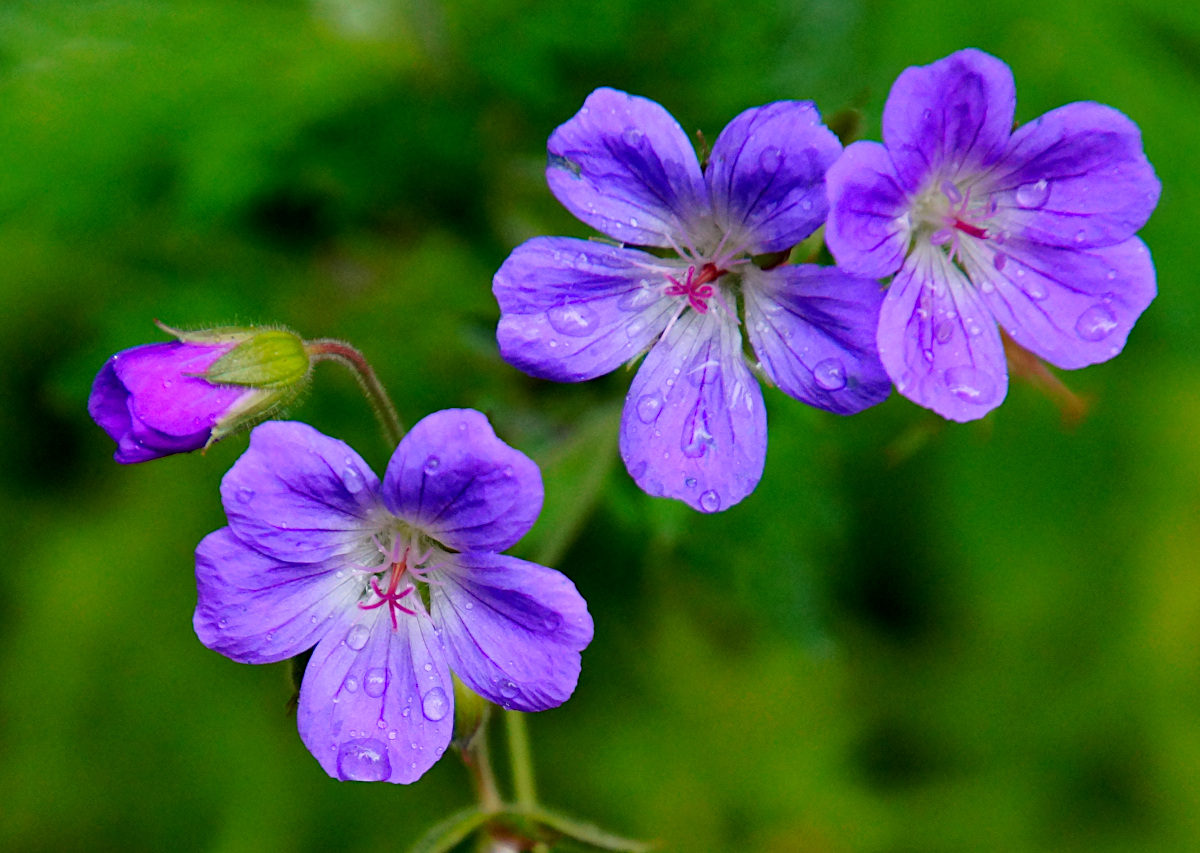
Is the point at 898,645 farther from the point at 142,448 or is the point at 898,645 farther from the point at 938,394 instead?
the point at 142,448

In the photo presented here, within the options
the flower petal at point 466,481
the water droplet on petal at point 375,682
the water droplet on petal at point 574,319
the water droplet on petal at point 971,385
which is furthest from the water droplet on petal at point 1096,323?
the water droplet on petal at point 375,682

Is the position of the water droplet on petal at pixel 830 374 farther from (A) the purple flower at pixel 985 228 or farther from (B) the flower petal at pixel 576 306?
(B) the flower petal at pixel 576 306

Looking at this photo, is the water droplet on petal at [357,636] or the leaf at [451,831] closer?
the water droplet on petal at [357,636]

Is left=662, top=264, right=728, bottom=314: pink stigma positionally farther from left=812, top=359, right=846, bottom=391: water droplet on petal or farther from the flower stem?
the flower stem

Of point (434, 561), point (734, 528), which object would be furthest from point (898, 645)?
point (434, 561)

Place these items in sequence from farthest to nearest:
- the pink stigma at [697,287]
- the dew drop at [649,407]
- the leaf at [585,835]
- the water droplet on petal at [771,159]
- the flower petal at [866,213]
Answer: the leaf at [585,835] → the pink stigma at [697,287] → the dew drop at [649,407] → the water droplet on petal at [771,159] → the flower petal at [866,213]

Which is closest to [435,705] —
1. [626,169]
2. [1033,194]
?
[626,169]

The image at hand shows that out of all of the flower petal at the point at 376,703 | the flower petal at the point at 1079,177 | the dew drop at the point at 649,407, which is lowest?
the flower petal at the point at 376,703
